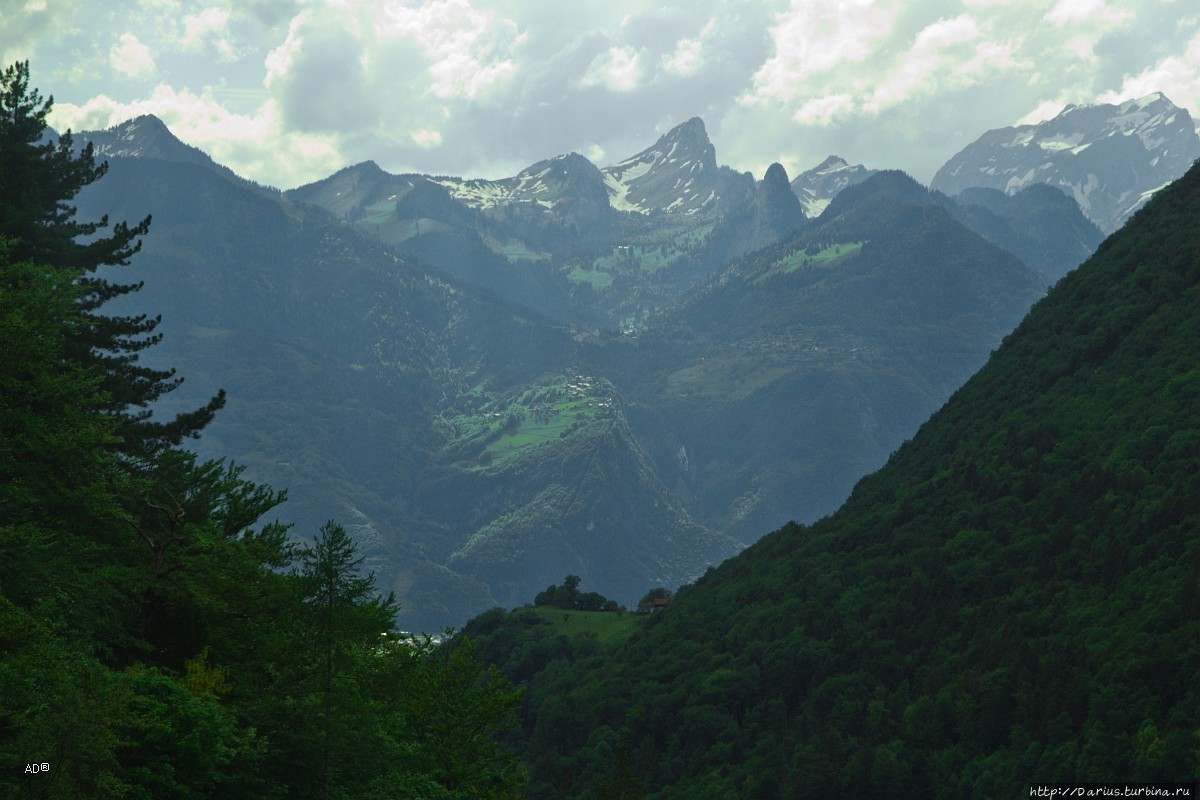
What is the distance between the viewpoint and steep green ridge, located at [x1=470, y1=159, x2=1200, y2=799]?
3885 inches

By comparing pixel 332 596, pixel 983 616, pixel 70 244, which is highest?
pixel 70 244

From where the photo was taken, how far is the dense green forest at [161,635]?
29594mm

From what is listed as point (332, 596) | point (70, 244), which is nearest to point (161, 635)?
point (332, 596)

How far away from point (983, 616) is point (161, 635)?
336 feet

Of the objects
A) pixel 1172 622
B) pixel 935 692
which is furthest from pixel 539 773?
pixel 1172 622

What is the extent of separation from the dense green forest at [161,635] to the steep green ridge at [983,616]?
40357mm

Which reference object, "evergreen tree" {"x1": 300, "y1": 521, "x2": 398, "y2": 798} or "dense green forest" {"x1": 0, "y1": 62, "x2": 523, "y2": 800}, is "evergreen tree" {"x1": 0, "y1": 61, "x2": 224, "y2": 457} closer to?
"dense green forest" {"x1": 0, "y1": 62, "x2": 523, "y2": 800}

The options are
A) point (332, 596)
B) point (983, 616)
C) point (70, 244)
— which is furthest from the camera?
point (983, 616)

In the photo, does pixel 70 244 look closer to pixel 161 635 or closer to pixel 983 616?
pixel 161 635

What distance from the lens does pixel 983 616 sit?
125 metres

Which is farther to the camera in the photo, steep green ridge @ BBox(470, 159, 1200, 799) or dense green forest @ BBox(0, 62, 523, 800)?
steep green ridge @ BBox(470, 159, 1200, 799)

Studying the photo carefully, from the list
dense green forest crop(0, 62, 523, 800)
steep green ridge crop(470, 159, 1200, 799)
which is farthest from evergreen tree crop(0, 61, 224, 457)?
steep green ridge crop(470, 159, 1200, 799)

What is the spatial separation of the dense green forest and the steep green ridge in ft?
132

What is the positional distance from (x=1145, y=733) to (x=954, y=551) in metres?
54.7
